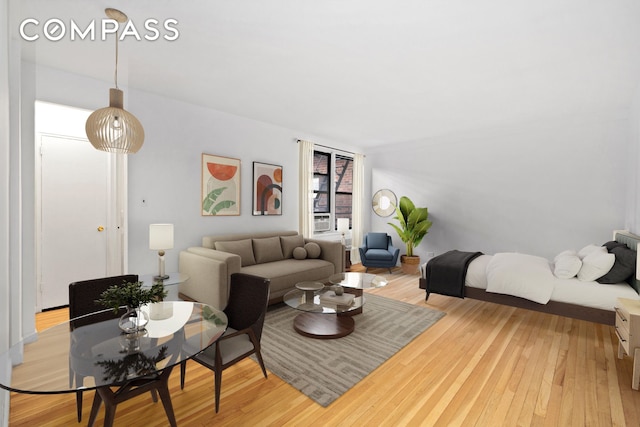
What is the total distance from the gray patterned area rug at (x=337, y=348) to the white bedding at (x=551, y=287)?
0.72 metres

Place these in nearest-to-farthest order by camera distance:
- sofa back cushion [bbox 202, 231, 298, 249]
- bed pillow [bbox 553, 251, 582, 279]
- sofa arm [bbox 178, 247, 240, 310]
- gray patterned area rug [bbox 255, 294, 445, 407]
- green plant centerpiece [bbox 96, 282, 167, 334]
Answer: green plant centerpiece [bbox 96, 282, 167, 334]
gray patterned area rug [bbox 255, 294, 445, 407]
bed pillow [bbox 553, 251, 582, 279]
sofa arm [bbox 178, 247, 240, 310]
sofa back cushion [bbox 202, 231, 298, 249]

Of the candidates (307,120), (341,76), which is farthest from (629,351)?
(307,120)

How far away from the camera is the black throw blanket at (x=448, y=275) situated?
386 centimetres

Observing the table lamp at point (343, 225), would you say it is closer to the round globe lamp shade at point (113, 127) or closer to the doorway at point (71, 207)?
the doorway at point (71, 207)

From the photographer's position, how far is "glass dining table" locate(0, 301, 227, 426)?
1277 millimetres

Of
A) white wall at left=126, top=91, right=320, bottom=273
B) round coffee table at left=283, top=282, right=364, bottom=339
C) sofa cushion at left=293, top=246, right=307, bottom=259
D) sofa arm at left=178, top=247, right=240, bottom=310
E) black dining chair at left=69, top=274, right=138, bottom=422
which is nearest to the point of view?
black dining chair at left=69, top=274, right=138, bottom=422

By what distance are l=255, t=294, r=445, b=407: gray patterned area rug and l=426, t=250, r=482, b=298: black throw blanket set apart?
0.33 m

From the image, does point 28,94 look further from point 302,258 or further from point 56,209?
point 302,258

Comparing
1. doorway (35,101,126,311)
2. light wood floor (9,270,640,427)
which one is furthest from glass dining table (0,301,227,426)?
doorway (35,101,126,311)

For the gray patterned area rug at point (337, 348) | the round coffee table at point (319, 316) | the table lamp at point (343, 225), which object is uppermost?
the table lamp at point (343, 225)

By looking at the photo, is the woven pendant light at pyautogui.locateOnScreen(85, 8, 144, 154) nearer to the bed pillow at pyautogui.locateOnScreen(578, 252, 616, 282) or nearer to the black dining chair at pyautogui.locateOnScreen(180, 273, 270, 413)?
the black dining chair at pyautogui.locateOnScreen(180, 273, 270, 413)

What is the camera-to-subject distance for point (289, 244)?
495cm

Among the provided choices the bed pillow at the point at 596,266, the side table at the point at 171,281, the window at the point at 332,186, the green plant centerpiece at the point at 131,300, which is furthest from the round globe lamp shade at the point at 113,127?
the bed pillow at the point at 596,266

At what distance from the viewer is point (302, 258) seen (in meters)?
4.83
